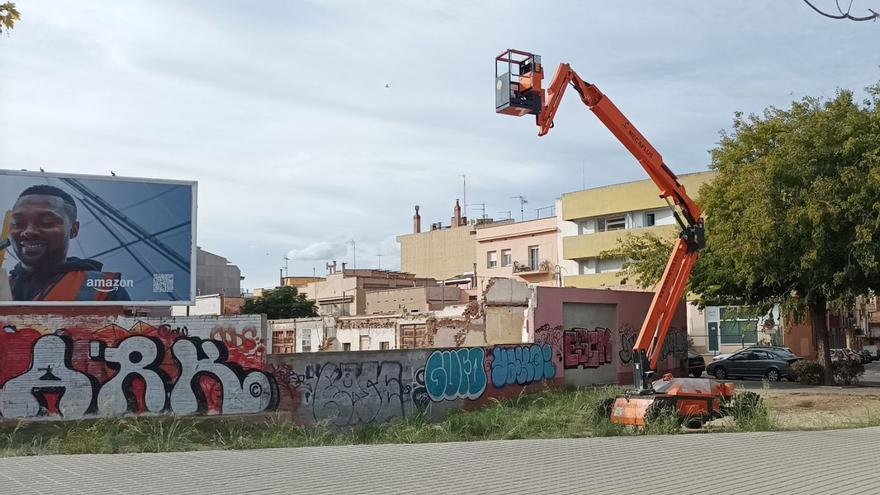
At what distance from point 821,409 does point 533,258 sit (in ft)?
131

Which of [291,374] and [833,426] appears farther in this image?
[291,374]

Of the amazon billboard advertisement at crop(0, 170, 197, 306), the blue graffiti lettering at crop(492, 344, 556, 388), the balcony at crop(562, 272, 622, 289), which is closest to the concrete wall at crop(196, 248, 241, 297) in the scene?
the balcony at crop(562, 272, 622, 289)

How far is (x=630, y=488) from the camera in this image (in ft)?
30.6

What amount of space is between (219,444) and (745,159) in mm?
20235

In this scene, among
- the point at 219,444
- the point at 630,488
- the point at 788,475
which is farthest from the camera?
the point at 219,444

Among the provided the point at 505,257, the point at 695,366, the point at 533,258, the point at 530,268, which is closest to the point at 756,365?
the point at 695,366

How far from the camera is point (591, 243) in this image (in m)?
54.2

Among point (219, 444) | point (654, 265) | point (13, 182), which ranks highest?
point (13, 182)

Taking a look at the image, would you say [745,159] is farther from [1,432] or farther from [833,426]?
[1,432]

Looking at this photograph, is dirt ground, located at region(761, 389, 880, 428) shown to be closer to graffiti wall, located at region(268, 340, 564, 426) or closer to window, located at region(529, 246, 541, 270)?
graffiti wall, located at region(268, 340, 564, 426)

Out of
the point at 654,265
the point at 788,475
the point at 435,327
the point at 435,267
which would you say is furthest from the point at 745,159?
the point at 435,267

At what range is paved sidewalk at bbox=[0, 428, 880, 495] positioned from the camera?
936 centimetres

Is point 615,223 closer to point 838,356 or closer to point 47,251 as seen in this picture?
point 838,356

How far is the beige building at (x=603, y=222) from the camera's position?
50438mm
